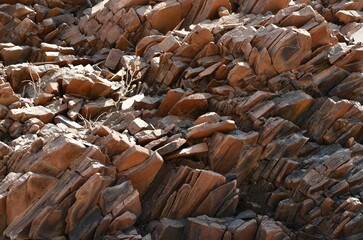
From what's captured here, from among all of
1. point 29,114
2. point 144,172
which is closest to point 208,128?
point 144,172

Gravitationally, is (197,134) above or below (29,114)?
above

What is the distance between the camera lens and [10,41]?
1400 centimetres

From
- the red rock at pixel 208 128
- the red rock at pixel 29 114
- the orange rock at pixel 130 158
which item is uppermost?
the red rock at pixel 208 128

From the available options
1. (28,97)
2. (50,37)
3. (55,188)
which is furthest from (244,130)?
(50,37)

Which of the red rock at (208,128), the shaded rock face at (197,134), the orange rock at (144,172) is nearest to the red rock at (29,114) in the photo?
the shaded rock face at (197,134)

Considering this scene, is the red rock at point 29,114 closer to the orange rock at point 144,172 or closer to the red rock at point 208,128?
the orange rock at point 144,172

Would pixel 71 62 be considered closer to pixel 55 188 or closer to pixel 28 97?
pixel 28 97

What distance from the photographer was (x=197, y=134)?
9523 mm

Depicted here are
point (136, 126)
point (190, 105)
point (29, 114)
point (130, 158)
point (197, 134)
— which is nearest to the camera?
point (130, 158)

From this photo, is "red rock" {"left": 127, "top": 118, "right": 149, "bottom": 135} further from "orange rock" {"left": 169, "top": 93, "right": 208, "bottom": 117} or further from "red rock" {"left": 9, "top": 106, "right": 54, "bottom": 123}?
"red rock" {"left": 9, "top": 106, "right": 54, "bottom": 123}

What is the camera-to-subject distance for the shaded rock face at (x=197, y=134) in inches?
339

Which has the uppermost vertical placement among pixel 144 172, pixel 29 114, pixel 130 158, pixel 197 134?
pixel 197 134

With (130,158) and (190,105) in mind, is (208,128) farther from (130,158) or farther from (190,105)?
(130,158)

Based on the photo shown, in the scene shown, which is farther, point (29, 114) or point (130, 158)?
point (29, 114)
